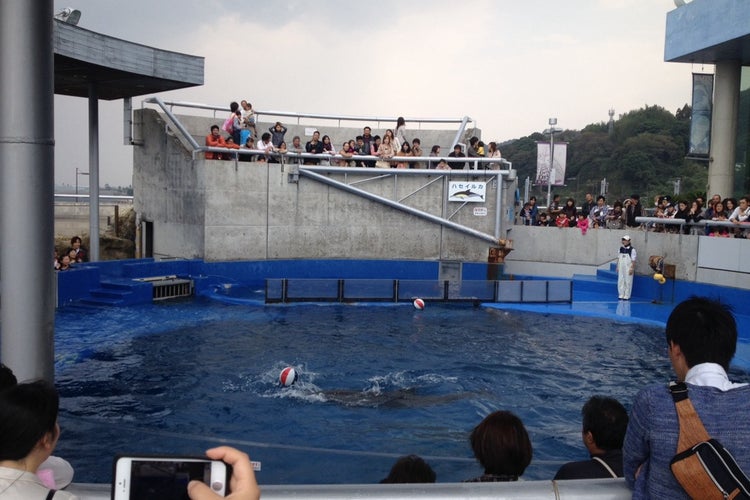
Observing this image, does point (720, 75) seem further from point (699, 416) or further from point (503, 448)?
Result: point (699, 416)

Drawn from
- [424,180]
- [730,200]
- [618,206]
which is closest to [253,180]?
[424,180]

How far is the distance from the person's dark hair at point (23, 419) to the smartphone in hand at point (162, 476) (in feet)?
1.44

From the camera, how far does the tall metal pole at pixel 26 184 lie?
3.26 m

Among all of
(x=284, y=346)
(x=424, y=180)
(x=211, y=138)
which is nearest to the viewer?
(x=284, y=346)

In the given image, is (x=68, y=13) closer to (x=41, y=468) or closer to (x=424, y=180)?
(x=424, y=180)

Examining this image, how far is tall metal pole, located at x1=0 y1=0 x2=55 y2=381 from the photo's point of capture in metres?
3.26

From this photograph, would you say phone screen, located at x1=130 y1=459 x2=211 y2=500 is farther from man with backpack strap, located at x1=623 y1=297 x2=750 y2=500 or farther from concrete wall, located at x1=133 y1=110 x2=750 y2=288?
concrete wall, located at x1=133 y1=110 x2=750 y2=288

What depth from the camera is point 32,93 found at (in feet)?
10.8

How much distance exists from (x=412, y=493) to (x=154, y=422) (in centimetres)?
721

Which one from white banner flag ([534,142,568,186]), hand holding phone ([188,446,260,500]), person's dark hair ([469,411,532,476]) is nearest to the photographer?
hand holding phone ([188,446,260,500])

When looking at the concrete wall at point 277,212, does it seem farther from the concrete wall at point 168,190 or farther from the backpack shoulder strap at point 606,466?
the backpack shoulder strap at point 606,466

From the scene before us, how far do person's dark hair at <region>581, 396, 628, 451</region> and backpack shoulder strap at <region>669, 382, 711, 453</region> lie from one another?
5.09 ft

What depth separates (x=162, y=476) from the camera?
1.94 meters

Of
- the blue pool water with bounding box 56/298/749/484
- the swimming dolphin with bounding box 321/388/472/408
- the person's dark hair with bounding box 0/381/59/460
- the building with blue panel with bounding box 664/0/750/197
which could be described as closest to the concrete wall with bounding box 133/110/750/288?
the blue pool water with bounding box 56/298/749/484
